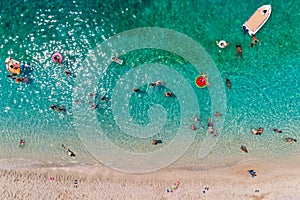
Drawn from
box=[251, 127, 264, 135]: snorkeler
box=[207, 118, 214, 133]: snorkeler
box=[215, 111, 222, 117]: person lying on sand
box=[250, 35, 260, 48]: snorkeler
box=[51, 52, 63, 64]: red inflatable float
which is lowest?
box=[51, 52, 63, 64]: red inflatable float

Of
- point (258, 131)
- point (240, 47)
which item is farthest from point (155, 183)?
point (240, 47)

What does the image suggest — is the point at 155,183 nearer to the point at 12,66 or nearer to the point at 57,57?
the point at 57,57

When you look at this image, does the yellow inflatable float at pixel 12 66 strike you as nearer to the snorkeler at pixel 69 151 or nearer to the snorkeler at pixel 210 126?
the snorkeler at pixel 69 151

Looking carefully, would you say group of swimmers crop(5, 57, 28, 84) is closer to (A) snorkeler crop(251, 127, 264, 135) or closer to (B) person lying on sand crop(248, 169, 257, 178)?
(A) snorkeler crop(251, 127, 264, 135)

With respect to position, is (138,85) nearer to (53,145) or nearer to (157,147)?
(157,147)

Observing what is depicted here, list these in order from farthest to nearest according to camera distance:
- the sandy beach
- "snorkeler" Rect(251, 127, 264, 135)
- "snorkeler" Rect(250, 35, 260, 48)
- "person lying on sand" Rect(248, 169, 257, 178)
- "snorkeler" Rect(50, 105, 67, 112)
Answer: "snorkeler" Rect(50, 105, 67, 112), "snorkeler" Rect(251, 127, 264, 135), "snorkeler" Rect(250, 35, 260, 48), "person lying on sand" Rect(248, 169, 257, 178), the sandy beach

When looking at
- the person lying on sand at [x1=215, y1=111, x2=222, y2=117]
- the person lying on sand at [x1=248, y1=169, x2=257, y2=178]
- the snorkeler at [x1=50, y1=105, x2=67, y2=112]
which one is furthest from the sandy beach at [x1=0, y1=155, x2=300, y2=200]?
the snorkeler at [x1=50, y1=105, x2=67, y2=112]

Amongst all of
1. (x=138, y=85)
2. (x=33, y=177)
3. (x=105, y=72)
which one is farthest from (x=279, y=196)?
(x=33, y=177)
